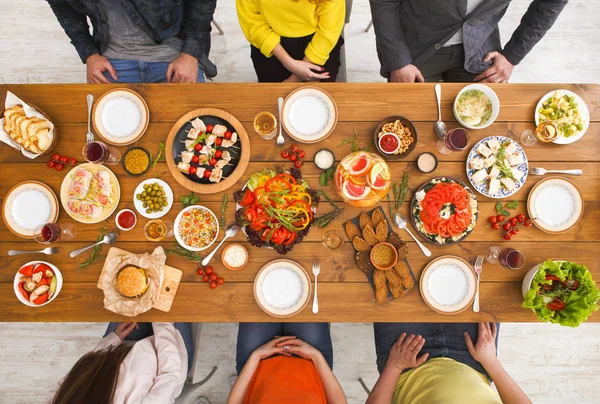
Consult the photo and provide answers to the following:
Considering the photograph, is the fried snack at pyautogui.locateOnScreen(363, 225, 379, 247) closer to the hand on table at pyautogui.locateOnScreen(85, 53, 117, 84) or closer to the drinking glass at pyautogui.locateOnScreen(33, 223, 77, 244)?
the drinking glass at pyautogui.locateOnScreen(33, 223, 77, 244)

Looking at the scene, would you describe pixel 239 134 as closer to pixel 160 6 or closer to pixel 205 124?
pixel 205 124

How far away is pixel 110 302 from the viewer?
1641mm

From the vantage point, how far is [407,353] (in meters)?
1.93

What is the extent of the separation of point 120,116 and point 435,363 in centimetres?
212

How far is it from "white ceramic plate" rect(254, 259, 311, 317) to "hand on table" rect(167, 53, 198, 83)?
1.36 metres

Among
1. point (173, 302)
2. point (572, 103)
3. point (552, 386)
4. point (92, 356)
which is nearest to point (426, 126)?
point (572, 103)

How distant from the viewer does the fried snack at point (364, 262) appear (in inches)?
65.2

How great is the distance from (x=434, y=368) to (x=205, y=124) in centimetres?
176

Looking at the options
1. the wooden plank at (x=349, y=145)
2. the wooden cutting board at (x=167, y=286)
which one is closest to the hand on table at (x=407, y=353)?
the wooden plank at (x=349, y=145)

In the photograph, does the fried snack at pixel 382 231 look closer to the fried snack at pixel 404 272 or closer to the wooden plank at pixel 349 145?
the fried snack at pixel 404 272

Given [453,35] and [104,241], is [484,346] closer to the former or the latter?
[453,35]

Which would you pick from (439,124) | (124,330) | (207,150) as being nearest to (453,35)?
(439,124)

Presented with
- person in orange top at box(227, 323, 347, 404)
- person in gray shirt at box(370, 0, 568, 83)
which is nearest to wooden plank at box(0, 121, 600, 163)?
person in gray shirt at box(370, 0, 568, 83)

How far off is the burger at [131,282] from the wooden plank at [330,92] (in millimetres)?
755
